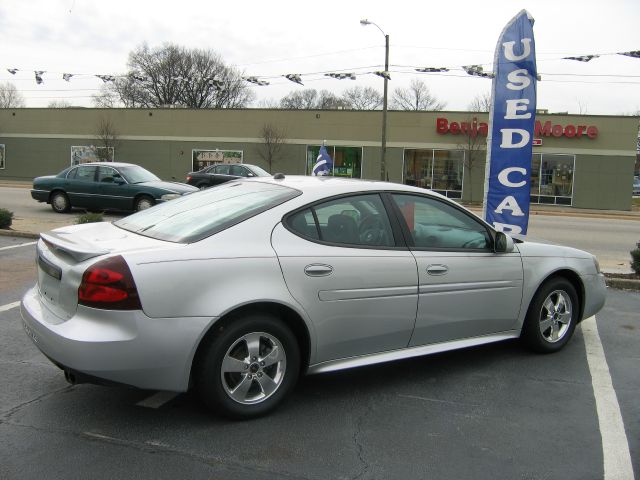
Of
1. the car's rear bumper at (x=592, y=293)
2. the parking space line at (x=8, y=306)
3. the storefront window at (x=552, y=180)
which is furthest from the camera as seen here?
the storefront window at (x=552, y=180)

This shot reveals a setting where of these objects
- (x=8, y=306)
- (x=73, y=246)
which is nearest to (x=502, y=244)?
(x=73, y=246)

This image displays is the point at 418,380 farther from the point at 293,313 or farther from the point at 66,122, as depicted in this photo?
the point at 66,122

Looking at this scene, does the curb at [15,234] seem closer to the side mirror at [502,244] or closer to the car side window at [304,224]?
the car side window at [304,224]

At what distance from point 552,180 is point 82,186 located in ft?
78.8

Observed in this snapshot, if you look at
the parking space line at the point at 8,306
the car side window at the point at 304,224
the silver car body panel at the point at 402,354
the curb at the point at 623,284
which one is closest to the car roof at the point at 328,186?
the car side window at the point at 304,224

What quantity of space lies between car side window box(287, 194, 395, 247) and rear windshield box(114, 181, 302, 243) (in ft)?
0.66

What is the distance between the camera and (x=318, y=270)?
3.74 metres

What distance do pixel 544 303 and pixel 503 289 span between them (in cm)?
59

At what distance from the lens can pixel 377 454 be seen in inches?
129

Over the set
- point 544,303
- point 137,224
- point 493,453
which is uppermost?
point 137,224

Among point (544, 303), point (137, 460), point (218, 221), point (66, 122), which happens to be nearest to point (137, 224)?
point (218, 221)

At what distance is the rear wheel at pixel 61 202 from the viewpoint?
16250mm

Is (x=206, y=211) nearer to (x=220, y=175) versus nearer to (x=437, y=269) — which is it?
(x=437, y=269)

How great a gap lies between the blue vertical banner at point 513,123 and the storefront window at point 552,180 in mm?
23707
